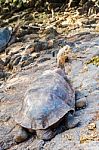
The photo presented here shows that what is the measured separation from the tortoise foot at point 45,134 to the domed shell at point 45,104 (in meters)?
0.13

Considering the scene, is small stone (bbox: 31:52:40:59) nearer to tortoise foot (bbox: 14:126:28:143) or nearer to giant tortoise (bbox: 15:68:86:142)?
giant tortoise (bbox: 15:68:86:142)

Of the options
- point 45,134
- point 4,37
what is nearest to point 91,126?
point 45,134

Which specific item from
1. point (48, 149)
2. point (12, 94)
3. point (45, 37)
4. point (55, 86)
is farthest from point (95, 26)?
point (48, 149)

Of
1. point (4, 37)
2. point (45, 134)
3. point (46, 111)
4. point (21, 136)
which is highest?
point (46, 111)

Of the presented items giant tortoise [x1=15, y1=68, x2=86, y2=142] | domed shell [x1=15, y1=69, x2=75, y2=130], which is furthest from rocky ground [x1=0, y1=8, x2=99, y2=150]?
domed shell [x1=15, y1=69, x2=75, y2=130]

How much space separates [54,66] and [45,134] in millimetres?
3290

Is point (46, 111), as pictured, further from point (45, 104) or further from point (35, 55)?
point (35, 55)

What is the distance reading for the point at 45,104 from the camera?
496cm

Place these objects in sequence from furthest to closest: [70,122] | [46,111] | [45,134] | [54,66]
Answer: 1. [54,66]
2. [70,122]
3. [45,134]
4. [46,111]

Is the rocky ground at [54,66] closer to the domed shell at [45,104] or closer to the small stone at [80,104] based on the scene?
the small stone at [80,104]

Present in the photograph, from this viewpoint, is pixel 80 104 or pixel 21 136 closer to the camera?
pixel 21 136

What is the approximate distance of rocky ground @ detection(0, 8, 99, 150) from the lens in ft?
16.5

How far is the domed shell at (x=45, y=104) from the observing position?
4.86 m

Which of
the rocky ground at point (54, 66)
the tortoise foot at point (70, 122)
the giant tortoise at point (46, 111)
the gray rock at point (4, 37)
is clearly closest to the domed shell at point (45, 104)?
the giant tortoise at point (46, 111)
